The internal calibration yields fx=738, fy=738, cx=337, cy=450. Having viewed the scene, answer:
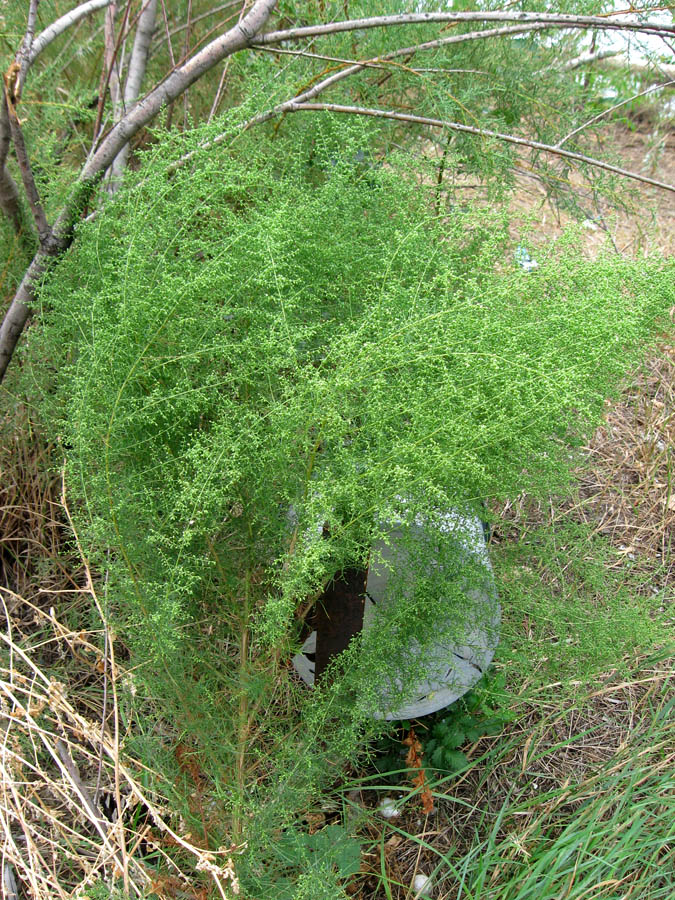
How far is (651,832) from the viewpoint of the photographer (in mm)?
1486

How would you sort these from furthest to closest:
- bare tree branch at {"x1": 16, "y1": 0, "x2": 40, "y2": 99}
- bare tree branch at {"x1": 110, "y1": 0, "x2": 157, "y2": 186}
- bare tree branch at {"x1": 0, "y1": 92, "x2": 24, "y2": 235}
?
bare tree branch at {"x1": 110, "y1": 0, "x2": 157, "y2": 186}
bare tree branch at {"x1": 0, "y1": 92, "x2": 24, "y2": 235}
bare tree branch at {"x1": 16, "y1": 0, "x2": 40, "y2": 99}

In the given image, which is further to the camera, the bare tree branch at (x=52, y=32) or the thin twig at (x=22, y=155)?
the bare tree branch at (x=52, y=32)

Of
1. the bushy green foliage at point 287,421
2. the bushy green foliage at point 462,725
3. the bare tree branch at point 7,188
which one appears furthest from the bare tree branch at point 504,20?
the bushy green foliage at point 462,725

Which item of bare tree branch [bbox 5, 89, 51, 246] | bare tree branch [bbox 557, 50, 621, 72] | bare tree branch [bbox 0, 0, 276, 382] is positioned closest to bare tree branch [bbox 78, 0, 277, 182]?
bare tree branch [bbox 0, 0, 276, 382]

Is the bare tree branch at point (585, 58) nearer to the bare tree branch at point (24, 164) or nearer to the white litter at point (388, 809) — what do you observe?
the bare tree branch at point (24, 164)

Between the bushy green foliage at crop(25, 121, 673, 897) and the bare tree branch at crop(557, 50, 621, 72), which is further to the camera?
the bare tree branch at crop(557, 50, 621, 72)

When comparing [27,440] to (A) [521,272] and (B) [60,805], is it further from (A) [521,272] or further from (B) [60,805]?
(A) [521,272]

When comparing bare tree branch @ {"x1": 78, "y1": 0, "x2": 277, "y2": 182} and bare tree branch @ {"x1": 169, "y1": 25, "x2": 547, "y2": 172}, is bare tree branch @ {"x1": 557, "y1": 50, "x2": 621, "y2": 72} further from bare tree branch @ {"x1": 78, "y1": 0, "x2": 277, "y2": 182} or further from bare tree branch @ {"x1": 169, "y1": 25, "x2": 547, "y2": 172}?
bare tree branch @ {"x1": 78, "y1": 0, "x2": 277, "y2": 182}

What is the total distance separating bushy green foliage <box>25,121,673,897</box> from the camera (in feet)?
3.46

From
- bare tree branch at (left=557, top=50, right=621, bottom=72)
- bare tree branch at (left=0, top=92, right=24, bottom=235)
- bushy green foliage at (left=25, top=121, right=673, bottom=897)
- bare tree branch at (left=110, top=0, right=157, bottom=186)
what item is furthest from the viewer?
bare tree branch at (left=557, top=50, right=621, bottom=72)

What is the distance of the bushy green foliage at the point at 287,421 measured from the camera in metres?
1.05

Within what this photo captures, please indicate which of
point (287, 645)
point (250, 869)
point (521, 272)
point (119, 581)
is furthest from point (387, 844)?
point (521, 272)

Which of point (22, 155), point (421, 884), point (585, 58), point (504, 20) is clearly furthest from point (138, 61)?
point (421, 884)

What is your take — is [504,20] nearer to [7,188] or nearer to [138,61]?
[138,61]
